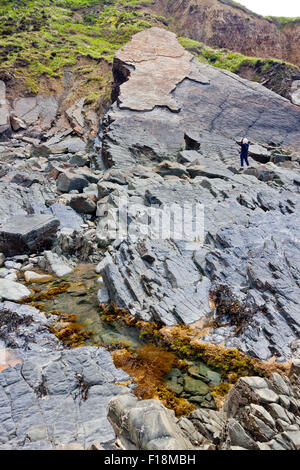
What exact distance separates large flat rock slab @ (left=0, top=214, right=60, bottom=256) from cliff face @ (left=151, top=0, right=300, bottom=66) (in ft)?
198

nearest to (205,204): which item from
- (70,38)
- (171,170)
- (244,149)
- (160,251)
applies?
(160,251)

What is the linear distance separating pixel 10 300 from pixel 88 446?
22.3ft

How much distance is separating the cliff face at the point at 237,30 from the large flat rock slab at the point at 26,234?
6045cm

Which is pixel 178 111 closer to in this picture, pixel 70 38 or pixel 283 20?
pixel 70 38

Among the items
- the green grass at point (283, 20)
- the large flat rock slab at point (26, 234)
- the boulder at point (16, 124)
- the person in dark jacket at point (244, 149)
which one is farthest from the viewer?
the green grass at point (283, 20)

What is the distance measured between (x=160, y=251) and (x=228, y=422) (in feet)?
25.6

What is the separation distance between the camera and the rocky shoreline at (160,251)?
19.5ft

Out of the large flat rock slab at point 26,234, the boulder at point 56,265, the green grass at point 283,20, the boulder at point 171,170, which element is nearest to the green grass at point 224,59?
the boulder at point 171,170

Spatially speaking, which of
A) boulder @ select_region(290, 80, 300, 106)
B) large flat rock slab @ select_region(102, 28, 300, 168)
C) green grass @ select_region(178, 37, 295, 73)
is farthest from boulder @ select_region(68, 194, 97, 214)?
green grass @ select_region(178, 37, 295, 73)

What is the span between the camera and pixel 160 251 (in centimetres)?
1291

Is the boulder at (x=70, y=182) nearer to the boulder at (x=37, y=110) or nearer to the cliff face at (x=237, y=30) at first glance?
the boulder at (x=37, y=110)

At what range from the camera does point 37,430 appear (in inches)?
226

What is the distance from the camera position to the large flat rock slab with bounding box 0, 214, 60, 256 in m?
14.6
